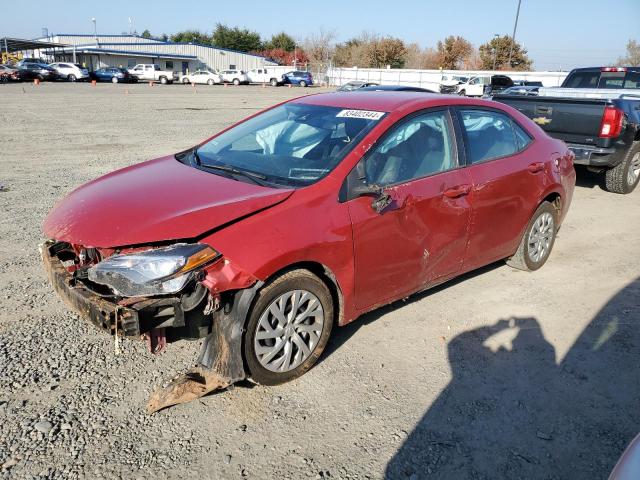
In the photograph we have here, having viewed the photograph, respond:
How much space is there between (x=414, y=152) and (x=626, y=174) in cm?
652

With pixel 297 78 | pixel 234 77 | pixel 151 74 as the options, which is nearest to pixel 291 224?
pixel 297 78

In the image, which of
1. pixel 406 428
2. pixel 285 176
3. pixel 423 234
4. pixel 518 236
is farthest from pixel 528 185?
pixel 406 428

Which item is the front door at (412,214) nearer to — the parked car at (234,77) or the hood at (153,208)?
the hood at (153,208)

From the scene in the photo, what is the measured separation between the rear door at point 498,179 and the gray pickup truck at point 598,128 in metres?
3.74

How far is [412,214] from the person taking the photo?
3764 mm

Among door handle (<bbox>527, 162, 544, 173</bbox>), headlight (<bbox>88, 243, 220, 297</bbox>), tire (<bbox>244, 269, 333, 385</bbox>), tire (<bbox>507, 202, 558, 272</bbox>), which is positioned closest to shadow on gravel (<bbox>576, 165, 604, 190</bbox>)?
tire (<bbox>507, 202, 558, 272</bbox>)

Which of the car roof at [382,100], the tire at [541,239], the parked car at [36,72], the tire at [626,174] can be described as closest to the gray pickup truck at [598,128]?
the tire at [626,174]

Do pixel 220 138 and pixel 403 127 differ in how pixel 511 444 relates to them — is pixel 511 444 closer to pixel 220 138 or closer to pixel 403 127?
pixel 403 127

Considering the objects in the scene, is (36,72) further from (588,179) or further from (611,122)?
(611,122)

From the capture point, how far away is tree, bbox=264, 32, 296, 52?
95.0 metres

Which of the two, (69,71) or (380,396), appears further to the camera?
(69,71)

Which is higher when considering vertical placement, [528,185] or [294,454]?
[528,185]

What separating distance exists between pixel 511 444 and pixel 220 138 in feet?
10.4

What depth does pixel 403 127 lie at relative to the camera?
152 inches
